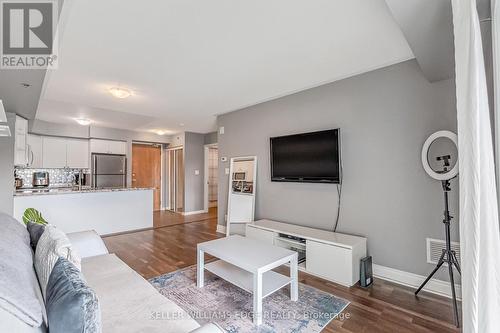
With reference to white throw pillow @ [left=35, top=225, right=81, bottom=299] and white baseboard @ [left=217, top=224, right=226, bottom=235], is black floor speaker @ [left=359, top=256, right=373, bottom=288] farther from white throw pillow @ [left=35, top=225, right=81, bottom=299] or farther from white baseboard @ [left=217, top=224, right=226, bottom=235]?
white baseboard @ [left=217, top=224, right=226, bottom=235]

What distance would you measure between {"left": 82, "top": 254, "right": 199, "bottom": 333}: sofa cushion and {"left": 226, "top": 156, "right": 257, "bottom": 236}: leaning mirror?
2478 millimetres

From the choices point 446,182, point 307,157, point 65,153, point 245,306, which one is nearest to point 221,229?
point 307,157

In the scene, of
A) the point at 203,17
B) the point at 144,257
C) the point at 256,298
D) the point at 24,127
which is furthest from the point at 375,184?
the point at 24,127

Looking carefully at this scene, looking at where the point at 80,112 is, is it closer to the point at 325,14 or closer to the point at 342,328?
the point at 325,14

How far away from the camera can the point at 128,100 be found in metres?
3.83

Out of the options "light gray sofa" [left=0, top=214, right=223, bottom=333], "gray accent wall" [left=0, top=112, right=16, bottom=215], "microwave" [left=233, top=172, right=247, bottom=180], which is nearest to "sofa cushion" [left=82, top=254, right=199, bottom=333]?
"light gray sofa" [left=0, top=214, right=223, bottom=333]

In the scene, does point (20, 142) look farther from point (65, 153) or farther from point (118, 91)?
point (118, 91)

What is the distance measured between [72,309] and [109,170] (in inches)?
238

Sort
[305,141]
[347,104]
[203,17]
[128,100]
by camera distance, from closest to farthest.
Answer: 1. [203,17]
2. [347,104]
3. [305,141]
4. [128,100]

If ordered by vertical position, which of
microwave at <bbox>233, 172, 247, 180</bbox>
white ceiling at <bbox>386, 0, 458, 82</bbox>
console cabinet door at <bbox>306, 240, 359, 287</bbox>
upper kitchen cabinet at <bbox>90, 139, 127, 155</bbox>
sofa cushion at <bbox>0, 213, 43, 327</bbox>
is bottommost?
console cabinet door at <bbox>306, 240, 359, 287</bbox>

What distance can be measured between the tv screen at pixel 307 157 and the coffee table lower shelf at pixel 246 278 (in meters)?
1.37

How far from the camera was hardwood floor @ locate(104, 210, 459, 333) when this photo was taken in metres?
1.91

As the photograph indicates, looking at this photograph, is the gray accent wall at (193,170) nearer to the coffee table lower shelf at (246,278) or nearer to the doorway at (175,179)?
the doorway at (175,179)

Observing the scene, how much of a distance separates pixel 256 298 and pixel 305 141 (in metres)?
2.12
